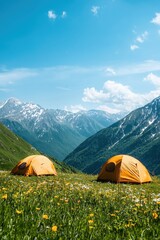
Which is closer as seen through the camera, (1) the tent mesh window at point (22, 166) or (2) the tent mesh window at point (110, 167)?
(2) the tent mesh window at point (110, 167)

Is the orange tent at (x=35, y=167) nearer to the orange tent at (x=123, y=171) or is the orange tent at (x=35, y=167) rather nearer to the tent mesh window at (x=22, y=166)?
the tent mesh window at (x=22, y=166)

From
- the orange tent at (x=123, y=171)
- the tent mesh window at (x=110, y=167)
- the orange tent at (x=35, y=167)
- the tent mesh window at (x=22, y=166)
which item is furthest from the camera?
the tent mesh window at (x=22, y=166)

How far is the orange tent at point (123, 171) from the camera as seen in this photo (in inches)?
1161

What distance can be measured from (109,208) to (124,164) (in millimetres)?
20736

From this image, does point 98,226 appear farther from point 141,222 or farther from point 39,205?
point 39,205

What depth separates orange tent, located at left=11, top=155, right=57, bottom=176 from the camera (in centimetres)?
3416

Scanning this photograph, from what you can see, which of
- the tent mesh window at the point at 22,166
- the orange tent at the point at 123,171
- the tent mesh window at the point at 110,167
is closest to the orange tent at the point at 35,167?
the tent mesh window at the point at 22,166

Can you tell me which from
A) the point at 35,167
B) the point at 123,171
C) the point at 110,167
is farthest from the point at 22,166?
the point at 123,171

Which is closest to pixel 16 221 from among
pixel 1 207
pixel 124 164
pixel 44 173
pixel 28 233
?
pixel 28 233

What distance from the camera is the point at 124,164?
99.1ft

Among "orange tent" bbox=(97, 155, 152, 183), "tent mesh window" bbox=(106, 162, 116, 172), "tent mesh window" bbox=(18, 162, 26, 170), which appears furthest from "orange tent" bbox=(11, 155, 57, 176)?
"tent mesh window" bbox=(106, 162, 116, 172)

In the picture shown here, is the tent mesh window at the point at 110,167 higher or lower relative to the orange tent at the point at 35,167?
lower

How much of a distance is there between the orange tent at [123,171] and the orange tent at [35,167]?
23.5ft

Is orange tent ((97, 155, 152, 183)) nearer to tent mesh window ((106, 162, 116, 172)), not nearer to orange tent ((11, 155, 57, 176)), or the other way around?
tent mesh window ((106, 162, 116, 172))
